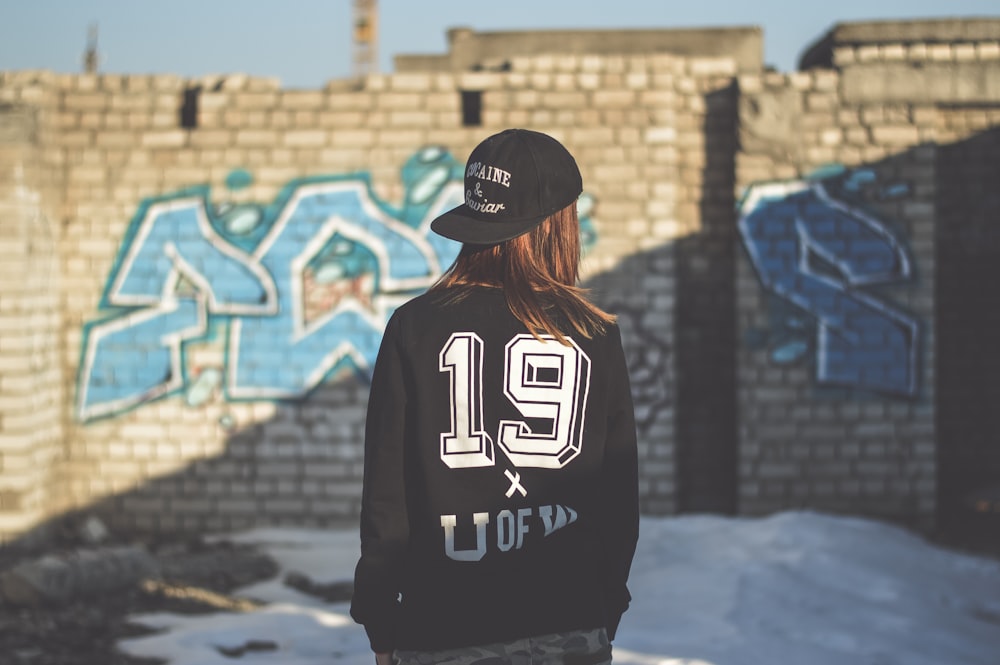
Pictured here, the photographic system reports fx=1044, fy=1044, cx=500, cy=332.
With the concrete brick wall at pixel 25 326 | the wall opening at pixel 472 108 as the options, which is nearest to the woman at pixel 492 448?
the wall opening at pixel 472 108

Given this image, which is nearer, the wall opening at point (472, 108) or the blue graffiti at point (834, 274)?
the blue graffiti at point (834, 274)

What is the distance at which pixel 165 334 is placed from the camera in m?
7.38

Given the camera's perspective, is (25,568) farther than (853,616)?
Yes

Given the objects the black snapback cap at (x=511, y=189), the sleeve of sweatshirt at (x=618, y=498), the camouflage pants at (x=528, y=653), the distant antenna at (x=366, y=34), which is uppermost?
the distant antenna at (x=366, y=34)

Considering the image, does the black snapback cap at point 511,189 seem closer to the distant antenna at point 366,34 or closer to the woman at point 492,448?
the woman at point 492,448

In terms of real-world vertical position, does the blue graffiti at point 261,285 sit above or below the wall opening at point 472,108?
below

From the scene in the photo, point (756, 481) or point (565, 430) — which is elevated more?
point (565, 430)

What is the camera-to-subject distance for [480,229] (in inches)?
75.5

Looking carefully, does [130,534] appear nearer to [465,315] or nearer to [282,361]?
[282,361]

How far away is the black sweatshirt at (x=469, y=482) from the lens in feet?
6.10

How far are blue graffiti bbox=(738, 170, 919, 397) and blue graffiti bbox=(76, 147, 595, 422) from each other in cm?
127

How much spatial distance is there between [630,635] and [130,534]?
4.19m

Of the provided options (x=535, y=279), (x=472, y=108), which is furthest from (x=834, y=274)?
(x=535, y=279)

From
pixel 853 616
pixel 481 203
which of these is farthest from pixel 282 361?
pixel 481 203
